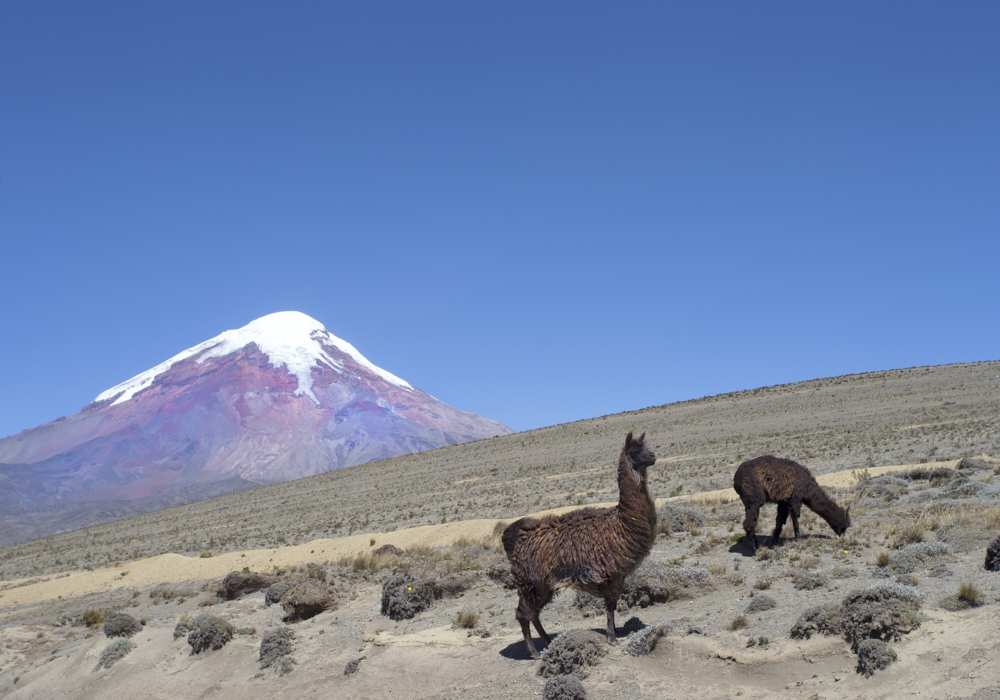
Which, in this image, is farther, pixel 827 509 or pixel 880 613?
pixel 827 509

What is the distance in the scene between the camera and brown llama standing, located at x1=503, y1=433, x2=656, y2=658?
28.5 feet

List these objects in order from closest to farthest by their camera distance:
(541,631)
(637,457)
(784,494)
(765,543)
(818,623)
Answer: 1. (818,623)
2. (637,457)
3. (541,631)
4. (765,543)
5. (784,494)

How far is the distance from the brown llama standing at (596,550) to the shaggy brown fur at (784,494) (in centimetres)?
453

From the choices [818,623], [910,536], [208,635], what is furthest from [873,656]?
[208,635]

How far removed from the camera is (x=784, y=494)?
501 inches

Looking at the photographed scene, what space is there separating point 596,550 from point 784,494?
5263 millimetres

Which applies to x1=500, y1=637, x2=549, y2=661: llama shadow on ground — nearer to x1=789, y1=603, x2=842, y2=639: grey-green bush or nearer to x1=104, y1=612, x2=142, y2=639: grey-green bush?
x1=789, y1=603, x2=842, y2=639: grey-green bush

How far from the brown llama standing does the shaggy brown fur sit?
178 inches

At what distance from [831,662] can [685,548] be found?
5.90m

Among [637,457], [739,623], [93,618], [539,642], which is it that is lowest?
[93,618]

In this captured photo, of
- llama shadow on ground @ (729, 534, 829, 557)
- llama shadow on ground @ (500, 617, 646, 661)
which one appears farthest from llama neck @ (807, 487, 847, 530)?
llama shadow on ground @ (500, 617, 646, 661)

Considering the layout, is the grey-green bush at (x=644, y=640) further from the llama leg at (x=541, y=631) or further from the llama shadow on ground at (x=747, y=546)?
the llama shadow on ground at (x=747, y=546)

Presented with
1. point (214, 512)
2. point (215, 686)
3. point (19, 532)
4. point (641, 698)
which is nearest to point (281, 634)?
point (215, 686)

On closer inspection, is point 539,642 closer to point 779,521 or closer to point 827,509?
point 779,521
